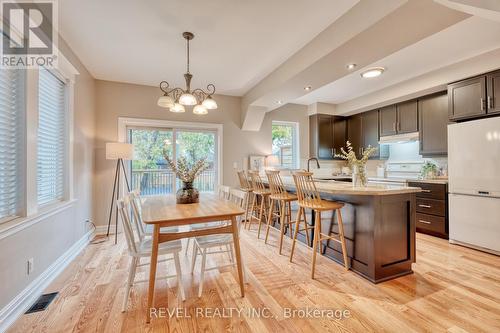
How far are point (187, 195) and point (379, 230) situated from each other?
1.99 m

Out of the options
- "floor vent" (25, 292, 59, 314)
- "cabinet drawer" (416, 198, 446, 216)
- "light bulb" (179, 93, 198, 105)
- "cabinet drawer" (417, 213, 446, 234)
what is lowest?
"floor vent" (25, 292, 59, 314)

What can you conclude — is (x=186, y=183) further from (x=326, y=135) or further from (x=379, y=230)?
(x=326, y=135)

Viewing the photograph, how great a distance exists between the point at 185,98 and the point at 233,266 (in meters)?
1.88

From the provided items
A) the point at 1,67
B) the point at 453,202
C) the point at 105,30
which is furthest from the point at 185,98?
the point at 453,202

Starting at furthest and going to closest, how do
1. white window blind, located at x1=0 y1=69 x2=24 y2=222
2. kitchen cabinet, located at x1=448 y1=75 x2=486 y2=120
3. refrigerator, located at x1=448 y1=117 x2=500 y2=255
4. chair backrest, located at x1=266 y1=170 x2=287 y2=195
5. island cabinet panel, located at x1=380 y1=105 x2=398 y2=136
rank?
island cabinet panel, located at x1=380 y1=105 x2=398 y2=136
chair backrest, located at x1=266 y1=170 x2=287 y2=195
kitchen cabinet, located at x1=448 y1=75 x2=486 y2=120
refrigerator, located at x1=448 y1=117 x2=500 y2=255
white window blind, located at x1=0 y1=69 x2=24 y2=222

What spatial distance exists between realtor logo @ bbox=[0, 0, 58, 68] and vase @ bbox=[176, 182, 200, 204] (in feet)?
5.70

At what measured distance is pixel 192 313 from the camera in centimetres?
176

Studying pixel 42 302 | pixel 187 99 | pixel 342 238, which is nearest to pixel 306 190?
pixel 342 238

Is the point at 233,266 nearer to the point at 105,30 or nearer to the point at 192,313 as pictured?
the point at 192,313

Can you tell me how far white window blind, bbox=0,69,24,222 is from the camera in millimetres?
1758

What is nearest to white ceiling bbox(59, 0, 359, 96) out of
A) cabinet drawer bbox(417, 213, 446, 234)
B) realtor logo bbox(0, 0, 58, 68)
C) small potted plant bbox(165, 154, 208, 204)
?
realtor logo bbox(0, 0, 58, 68)

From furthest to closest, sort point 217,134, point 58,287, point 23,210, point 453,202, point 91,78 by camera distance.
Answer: point 217,134 → point 91,78 → point 453,202 → point 58,287 → point 23,210

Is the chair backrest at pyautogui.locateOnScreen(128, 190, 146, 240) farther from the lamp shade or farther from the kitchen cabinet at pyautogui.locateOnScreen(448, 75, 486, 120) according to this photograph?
the kitchen cabinet at pyautogui.locateOnScreen(448, 75, 486, 120)

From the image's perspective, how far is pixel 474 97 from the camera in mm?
3014
